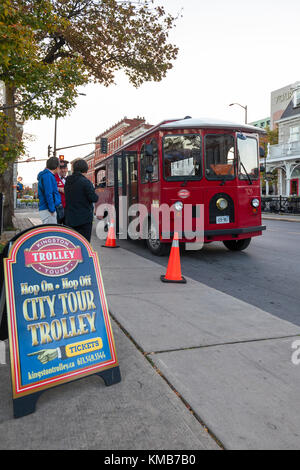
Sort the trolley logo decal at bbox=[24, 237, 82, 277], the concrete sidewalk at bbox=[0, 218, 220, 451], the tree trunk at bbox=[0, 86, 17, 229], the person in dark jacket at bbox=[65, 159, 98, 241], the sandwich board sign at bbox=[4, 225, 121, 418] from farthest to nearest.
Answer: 1. the tree trunk at bbox=[0, 86, 17, 229]
2. the person in dark jacket at bbox=[65, 159, 98, 241]
3. the trolley logo decal at bbox=[24, 237, 82, 277]
4. the sandwich board sign at bbox=[4, 225, 121, 418]
5. the concrete sidewalk at bbox=[0, 218, 220, 451]

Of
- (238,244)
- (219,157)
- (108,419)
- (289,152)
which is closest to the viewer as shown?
(108,419)

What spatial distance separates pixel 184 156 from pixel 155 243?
7.23 ft

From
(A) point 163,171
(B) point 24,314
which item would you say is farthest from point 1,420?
(A) point 163,171

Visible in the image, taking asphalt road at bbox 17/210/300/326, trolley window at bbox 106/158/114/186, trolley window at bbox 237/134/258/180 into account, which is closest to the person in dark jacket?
asphalt road at bbox 17/210/300/326

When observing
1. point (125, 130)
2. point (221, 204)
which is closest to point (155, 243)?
point (221, 204)

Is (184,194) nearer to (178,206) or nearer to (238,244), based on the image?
(178,206)

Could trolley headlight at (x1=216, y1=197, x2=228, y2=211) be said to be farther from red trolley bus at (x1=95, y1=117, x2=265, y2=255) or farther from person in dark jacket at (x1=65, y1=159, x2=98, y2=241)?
person in dark jacket at (x1=65, y1=159, x2=98, y2=241)

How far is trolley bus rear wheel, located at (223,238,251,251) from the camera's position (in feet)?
30.1

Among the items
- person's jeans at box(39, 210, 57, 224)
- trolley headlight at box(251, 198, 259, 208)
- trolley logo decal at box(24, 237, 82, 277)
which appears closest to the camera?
trolley logo decal at box(24, 237, 82, 277)

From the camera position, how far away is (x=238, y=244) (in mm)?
9320

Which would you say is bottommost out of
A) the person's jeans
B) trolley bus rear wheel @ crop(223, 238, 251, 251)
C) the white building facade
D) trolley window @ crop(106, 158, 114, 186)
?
trolley bus rear wheel @ crop(223, 238, 251, 251)

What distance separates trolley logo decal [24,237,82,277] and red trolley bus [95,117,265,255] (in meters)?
5.30

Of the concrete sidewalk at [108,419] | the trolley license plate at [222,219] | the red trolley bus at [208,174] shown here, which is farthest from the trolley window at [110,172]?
the concrete sidewalk at [108,419]
